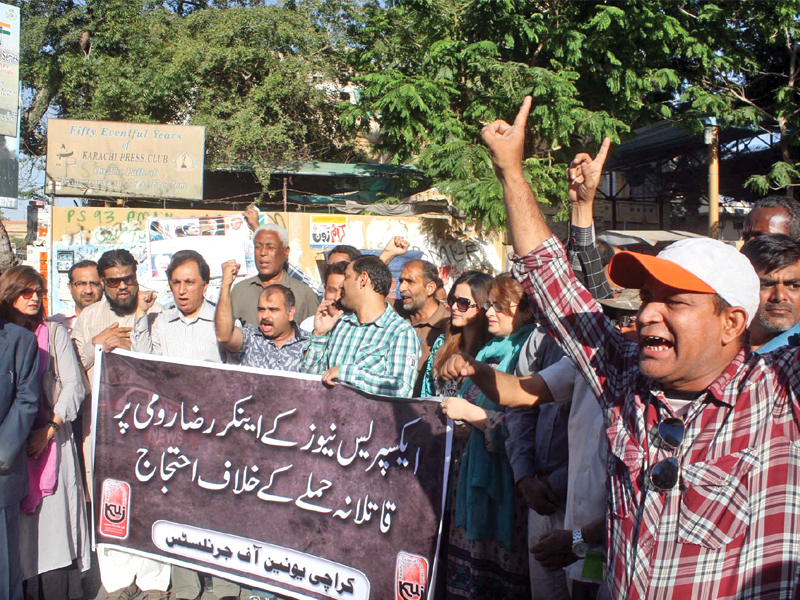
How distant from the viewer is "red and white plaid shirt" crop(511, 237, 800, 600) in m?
1.63

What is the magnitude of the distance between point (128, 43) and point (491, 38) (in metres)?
10.00

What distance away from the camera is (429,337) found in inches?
192

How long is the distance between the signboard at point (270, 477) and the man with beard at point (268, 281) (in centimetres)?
129

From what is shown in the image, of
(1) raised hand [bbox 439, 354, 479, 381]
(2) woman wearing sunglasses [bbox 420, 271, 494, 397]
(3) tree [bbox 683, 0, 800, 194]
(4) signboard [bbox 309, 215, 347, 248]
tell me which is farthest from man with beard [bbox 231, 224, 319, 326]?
(3) tree [bbox 683, 0, 800, 194]

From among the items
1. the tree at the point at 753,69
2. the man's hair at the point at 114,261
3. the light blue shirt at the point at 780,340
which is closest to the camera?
the light blue shirt at the point at 780,340

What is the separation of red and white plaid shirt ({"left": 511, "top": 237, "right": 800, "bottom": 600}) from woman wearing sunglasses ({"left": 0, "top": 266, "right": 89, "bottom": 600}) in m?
3.42

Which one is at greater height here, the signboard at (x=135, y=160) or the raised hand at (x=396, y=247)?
the signboard at (x=135, y=160)

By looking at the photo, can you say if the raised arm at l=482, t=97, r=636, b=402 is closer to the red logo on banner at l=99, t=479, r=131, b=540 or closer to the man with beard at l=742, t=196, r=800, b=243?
the man with beard at l=742, t=196, r=800, b=243

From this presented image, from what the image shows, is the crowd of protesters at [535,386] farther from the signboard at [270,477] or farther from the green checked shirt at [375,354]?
the signboard at [270,477]

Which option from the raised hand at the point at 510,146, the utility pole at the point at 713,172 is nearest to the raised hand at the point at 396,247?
the raised hand at the point at 510,146

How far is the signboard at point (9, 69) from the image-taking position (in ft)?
44.4

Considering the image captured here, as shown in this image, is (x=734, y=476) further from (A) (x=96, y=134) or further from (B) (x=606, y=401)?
(A) (x=96, y=134)

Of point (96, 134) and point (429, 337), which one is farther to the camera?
point (96, 134)

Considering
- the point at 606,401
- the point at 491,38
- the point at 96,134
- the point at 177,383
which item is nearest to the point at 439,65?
the point at 491,38
